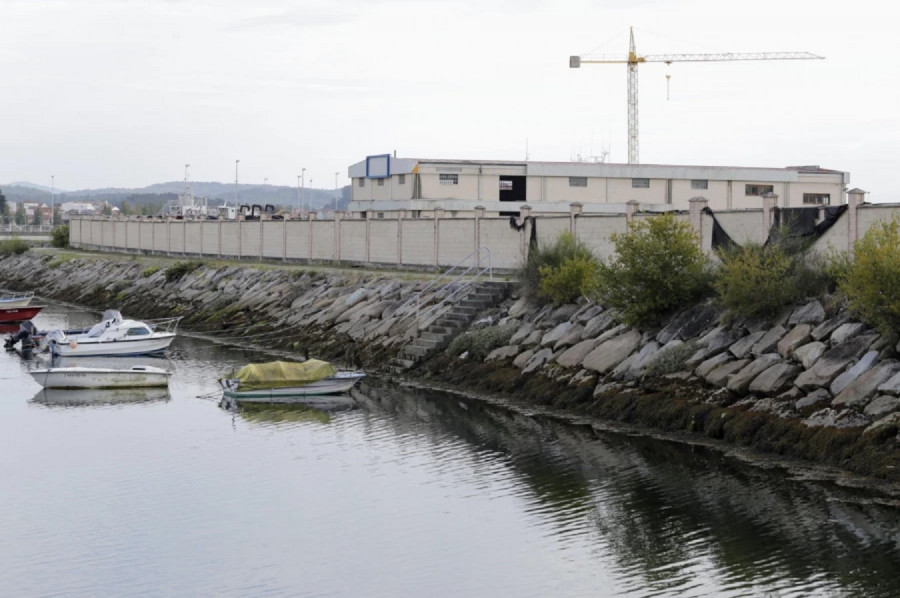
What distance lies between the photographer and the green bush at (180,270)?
7494cm

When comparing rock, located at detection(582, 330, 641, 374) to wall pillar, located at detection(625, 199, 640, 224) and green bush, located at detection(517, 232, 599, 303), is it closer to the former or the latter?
green bush, located at detection(517, 232, 599, 303)

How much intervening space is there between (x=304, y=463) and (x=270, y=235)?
47.0m

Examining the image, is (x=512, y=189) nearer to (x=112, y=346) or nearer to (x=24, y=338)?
(x=24, y=338)

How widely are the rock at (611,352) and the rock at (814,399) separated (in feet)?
24.9

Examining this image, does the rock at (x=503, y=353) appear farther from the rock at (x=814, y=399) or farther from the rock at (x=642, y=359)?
the rock at (x=814, y=399)

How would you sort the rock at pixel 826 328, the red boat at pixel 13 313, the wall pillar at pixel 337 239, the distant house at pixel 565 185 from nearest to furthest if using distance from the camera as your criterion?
the rock at pixel 826 328, the red boat at pixel 13 313, the wall pillar at pixel 337 239, the distant house at pixel 565 185

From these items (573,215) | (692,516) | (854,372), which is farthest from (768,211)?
(692,516)

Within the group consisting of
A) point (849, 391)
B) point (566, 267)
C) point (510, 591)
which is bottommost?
point (510, 591)

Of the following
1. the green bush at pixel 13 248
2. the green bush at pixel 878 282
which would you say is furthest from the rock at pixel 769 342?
the green bush at pixel 13 248

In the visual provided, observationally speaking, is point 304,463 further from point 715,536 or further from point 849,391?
point 849,391

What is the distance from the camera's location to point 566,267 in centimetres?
4216

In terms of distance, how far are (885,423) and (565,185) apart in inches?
2699

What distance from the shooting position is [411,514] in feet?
81.6

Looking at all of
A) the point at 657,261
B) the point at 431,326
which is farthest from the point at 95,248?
the point at 657,261
